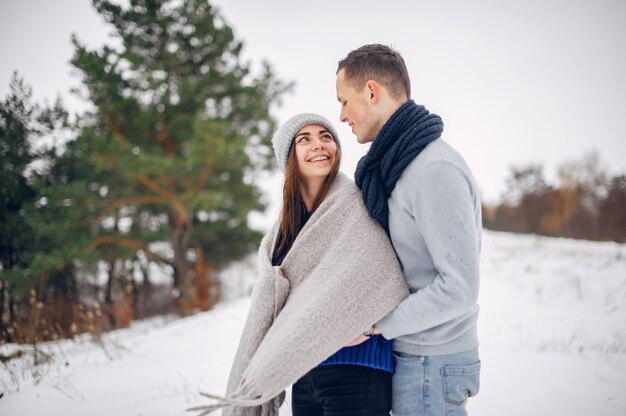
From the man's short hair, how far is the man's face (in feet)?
0.09

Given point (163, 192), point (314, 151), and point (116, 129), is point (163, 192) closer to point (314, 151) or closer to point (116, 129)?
point (116, 129)

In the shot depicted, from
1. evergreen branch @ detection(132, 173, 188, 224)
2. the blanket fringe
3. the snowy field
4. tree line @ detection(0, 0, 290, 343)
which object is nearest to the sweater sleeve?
the blanket fringe

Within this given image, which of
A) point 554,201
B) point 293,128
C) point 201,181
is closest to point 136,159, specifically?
point 201,181

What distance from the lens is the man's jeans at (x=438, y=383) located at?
1287mm

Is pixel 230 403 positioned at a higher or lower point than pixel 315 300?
lower

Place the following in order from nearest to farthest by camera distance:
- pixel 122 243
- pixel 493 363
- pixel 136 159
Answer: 1. pixel 493 363
2. pixel 136 159
3. pixel 122 243

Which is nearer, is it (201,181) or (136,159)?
(136,159)

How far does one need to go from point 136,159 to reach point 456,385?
9.98 meters

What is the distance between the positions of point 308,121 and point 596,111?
609 inches

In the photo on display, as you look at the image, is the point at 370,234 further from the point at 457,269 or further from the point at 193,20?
the point at 193,20

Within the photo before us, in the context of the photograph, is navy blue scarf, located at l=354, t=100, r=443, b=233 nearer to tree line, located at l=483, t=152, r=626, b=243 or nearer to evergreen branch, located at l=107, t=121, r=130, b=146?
evergreen branch, located at l=107, t=121, r=130, b=146

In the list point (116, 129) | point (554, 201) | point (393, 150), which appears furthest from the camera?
point (554, 201)

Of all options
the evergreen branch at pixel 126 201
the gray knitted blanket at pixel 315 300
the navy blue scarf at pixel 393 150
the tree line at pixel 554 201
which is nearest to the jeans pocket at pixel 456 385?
the gray knitted blanket at pixel 315 300

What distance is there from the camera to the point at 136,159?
9.60 metres
